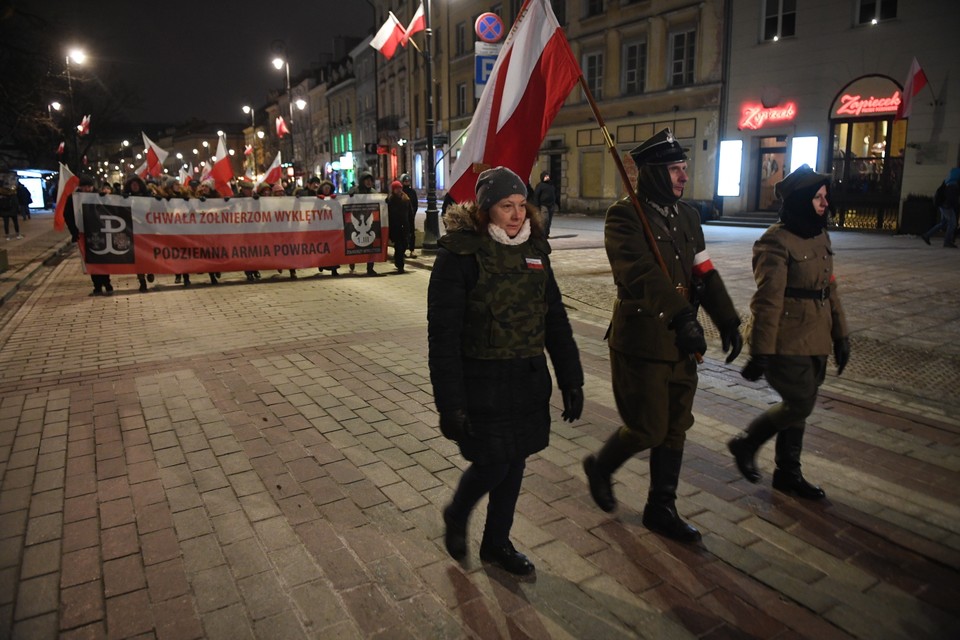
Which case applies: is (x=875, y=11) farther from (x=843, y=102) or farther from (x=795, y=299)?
(x=795, y=299)

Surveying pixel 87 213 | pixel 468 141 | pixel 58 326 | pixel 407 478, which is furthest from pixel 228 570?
pixel 87 213

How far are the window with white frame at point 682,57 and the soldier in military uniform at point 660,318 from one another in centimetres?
2560

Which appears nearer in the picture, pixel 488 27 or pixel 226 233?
pixel 226 233

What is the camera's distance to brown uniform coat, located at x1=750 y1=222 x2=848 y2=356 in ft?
12.0

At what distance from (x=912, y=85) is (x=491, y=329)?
20421 millimetres

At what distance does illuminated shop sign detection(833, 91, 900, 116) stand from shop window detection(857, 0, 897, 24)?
216 centimetres

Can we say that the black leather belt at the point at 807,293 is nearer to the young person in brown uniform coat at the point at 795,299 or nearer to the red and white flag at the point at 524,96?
the young person in brown uniform coat at the point at 795,299

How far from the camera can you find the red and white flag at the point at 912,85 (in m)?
18.4

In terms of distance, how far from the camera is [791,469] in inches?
157

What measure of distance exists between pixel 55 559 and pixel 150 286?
10196 millimetres

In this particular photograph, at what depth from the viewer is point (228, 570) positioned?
10.7 feet

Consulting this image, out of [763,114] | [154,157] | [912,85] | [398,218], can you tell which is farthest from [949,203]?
[154,157]

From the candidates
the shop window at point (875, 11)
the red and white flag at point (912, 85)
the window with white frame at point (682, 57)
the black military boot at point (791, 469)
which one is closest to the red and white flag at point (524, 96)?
the black military boot at point (791, 469)

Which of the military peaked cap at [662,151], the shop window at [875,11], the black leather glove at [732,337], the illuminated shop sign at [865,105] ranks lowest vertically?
the black leather glove at [732,337]
